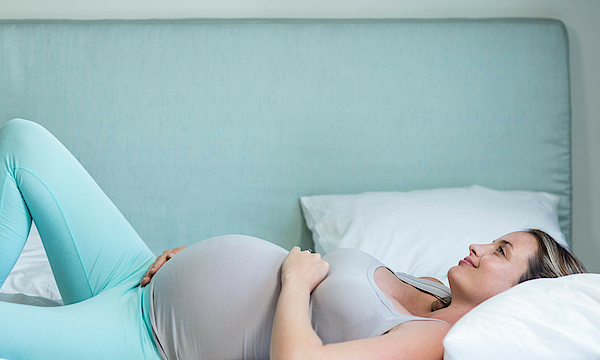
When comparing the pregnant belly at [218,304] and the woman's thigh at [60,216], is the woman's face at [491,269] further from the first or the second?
the woman's thigh at [60,216]

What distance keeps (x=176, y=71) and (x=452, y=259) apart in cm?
117

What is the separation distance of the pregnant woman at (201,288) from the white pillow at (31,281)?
8.4 inches

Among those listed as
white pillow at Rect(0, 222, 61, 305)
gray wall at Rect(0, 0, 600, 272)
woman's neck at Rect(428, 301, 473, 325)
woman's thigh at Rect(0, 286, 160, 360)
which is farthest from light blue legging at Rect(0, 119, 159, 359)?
gray wall at Rect(0, 0, 600, 272)

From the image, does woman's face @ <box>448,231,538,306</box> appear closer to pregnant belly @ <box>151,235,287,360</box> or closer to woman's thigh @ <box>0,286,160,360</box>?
pregnant belly @ <box>151,235,287,360</box>

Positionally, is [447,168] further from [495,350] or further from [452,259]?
[495,350]

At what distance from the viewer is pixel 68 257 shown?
1.02 meters

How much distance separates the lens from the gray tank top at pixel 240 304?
0.81 meters

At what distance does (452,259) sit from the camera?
1.37m

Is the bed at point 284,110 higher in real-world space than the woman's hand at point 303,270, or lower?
higher

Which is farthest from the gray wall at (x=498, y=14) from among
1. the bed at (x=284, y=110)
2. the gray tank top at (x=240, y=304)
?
the gray tank top at (x=240, y=304)

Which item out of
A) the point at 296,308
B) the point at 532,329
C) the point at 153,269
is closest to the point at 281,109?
the point at 153,269

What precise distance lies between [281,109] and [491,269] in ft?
3.36

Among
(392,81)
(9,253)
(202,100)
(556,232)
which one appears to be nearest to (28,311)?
(9,253)

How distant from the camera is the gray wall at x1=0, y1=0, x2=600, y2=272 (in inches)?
70.5
